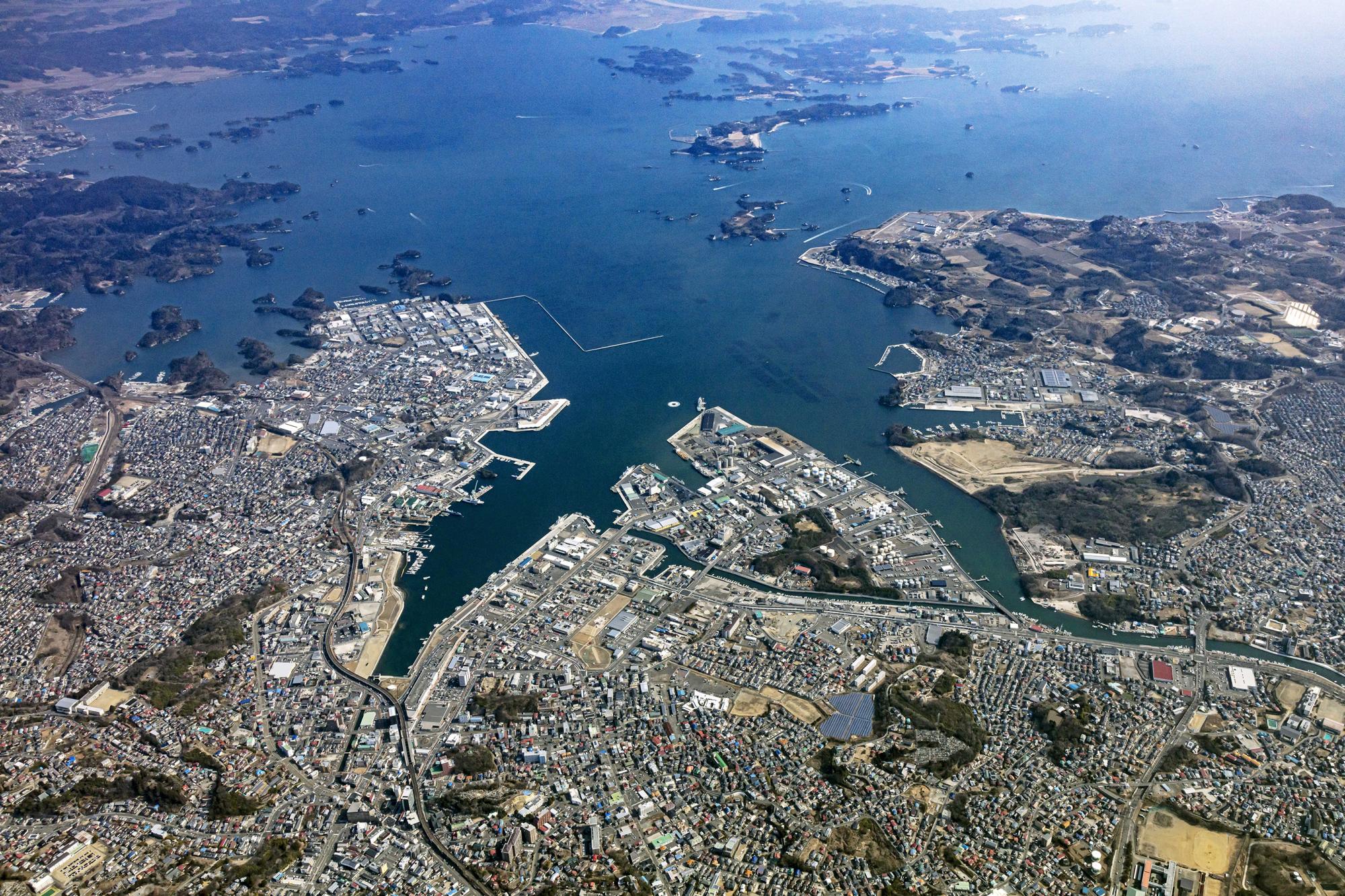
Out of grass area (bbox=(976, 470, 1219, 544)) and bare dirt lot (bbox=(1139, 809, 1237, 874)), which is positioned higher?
bare dirt lot (bbox=(1139, 809, 1237, 874))

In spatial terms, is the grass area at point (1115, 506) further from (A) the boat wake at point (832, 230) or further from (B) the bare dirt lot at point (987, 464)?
(A) the boat wake at point (832, 230)

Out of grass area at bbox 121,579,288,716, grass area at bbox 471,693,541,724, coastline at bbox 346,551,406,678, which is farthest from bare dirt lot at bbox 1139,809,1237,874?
grass area at bbox 121,579,288,716

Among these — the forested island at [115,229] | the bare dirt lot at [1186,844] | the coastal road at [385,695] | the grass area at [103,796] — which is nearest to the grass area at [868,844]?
the bare dirt lot at [1186,844]

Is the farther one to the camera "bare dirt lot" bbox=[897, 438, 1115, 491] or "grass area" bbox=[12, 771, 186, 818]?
"bare dirt lot" bbox=[897, 438, 1115, 491]

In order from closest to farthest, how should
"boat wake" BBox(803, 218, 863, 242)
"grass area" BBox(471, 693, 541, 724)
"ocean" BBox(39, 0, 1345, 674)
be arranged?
"grass area" BBox(471, 693, 541, 724) → "ocean" BBox(39, 0, 1345, 674) → "boat wake" BBox(803, 218, 863, 242)

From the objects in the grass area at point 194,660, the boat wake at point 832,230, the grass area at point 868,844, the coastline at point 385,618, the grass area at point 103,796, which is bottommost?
the coastline at point 385,618

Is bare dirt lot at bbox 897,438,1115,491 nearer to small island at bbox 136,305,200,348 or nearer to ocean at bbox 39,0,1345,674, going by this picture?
ocean at bbox 39,0,1345,674

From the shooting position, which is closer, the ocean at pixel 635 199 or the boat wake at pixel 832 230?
the ocean at pixel 635 199

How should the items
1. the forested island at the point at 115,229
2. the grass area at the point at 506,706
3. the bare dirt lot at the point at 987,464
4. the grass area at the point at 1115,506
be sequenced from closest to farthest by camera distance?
1. the grass area at the point at 506,706
2. the grass area at the point at 1115,506
3. the bare dirt lot at the point at 987,464
4. the forested island at the point at 115,229

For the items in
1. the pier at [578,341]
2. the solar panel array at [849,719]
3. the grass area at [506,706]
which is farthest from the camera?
the pier at [578,341]
